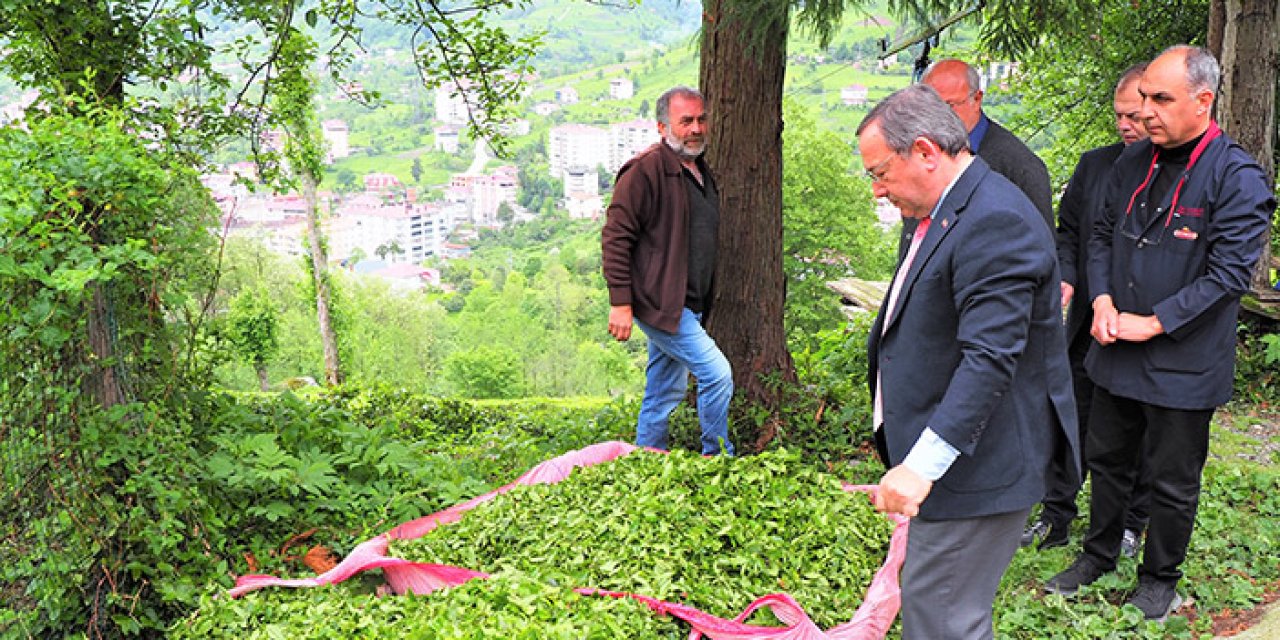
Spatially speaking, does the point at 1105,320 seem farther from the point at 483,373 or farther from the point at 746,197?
the point at 483,373

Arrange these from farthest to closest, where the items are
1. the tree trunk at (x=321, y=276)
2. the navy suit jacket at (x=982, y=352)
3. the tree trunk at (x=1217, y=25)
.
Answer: the tree trunk at (x=321, y=276)
the tree trunk at (x=1217, y=25)
the navy suit jacket at (x=982, y=352)

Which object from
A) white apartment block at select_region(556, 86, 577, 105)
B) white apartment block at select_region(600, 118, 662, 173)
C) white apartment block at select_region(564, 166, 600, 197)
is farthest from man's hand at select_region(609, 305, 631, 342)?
white apartment block at select_region(556, 86, 577, 105)

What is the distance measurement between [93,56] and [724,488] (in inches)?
162

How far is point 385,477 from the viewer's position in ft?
14.2

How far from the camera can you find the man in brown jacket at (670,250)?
439 cm

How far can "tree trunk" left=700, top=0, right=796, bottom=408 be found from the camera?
509cm

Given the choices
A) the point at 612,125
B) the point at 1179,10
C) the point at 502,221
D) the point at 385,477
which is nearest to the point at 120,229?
the point at 385,477

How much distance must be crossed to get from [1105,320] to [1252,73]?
440 centimetres

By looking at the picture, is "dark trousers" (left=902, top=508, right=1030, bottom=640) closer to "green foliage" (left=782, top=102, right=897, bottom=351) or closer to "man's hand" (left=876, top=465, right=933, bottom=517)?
"man's hand" (left=876, top=465, right=933, bottom=517)

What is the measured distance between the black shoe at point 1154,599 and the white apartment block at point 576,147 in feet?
378

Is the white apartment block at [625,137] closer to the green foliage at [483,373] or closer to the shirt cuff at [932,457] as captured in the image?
the green foliage at [483,373]

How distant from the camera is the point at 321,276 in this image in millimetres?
28234

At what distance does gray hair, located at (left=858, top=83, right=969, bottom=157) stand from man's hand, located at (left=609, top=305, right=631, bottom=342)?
7.38 feet

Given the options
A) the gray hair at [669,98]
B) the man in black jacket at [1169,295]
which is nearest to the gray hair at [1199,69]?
the man in black jacket at [1169,295]
